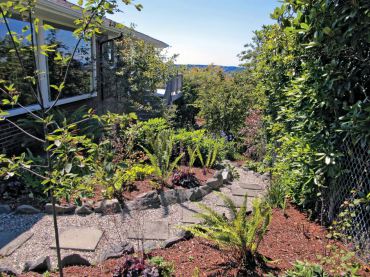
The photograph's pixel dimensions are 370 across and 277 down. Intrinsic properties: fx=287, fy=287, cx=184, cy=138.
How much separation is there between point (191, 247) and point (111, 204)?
1.53 metres

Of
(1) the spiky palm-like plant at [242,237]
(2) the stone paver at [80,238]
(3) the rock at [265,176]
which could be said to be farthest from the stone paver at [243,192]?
(2) the stone paver at [80,238]

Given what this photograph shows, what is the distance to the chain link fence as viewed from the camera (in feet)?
9.46

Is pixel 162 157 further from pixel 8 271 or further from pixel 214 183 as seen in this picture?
pixel 8 271

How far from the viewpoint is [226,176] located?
5.81 metres

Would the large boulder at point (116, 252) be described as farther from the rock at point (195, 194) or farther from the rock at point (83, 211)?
the rock at point (195, 194)

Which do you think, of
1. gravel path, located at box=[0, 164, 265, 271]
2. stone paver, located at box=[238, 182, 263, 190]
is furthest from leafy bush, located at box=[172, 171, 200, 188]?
stone paver, located at box=[238, 182, 263, 190]

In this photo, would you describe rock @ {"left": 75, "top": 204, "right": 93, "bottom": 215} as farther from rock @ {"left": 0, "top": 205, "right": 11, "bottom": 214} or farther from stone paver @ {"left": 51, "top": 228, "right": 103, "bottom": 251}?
rock @ {"left": 0, "top": 205, "right": 11, "bottom": 214}

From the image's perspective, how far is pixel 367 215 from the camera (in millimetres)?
2980

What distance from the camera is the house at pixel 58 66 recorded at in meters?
5.35

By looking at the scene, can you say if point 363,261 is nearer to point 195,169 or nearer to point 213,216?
point 213,216

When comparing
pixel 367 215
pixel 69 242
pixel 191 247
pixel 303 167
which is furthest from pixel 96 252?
pixel 367 215

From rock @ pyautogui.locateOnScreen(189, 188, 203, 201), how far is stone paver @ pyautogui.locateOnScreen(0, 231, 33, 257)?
237 cm

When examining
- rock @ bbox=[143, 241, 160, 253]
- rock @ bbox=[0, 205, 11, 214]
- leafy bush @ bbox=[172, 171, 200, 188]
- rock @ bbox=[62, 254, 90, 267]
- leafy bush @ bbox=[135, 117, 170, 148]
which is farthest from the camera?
leafy bush @ bbox=[135, 117, 170, 148]

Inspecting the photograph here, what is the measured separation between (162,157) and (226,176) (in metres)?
1.49
